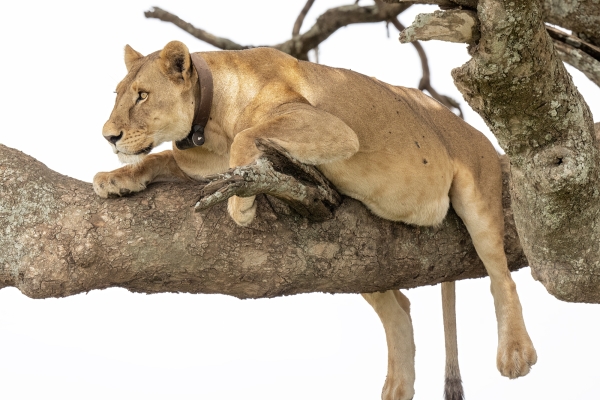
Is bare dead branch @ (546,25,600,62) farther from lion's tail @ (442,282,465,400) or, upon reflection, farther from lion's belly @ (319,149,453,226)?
lion's tail @ (442,282,465,400)

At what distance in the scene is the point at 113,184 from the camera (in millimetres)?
4812

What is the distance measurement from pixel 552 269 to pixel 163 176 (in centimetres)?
227

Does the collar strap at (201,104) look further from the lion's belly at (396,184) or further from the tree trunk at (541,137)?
the tree trunk at (541,137)

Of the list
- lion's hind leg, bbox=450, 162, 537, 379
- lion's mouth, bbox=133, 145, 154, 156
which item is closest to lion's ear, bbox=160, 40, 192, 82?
lion's mouth, bbox=133, 145, 154, 156

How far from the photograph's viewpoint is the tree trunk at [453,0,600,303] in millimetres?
3779

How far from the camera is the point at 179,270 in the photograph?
4.79 m

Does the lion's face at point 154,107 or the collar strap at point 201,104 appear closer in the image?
the lion's face at point 154,107

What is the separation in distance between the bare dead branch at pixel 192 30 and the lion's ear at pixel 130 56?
2763 millimetres

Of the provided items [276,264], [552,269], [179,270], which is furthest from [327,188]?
[552,269]

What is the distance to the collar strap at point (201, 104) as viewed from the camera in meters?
4.99

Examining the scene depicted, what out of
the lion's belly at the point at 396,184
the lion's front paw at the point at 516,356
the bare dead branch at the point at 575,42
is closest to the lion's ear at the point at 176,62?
the lion's belly at the point at 396,184

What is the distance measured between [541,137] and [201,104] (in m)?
1.89

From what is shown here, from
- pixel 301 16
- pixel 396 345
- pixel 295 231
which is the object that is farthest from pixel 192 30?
pixel 295 231

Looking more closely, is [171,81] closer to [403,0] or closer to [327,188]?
[327,188]
